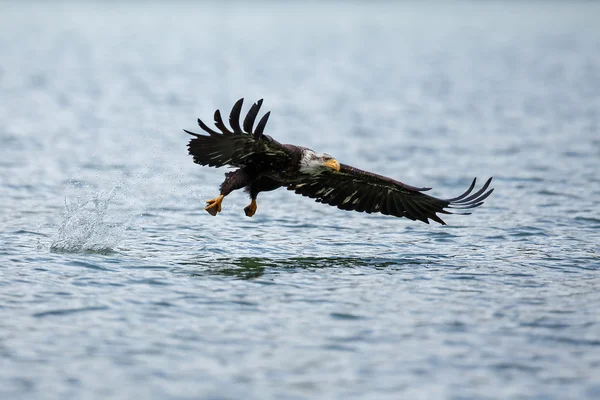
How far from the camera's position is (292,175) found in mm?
10828

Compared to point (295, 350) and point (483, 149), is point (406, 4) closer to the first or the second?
point (483, 149)

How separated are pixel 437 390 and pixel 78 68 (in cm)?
3470

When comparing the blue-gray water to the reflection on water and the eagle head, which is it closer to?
the reflection on water

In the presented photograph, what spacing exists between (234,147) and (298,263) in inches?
69.3

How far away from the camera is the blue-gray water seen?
7.71 meters

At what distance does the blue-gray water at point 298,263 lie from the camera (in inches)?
304

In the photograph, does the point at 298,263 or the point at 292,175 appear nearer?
the point at 292,175

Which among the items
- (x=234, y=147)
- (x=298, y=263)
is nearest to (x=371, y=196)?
(x=298, y=263)

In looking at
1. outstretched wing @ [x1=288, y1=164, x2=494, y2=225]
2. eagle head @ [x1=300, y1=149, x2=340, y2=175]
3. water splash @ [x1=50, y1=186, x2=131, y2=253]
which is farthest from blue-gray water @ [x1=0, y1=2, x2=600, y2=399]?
eagle head @ [x1=300, y1=149, x2=340, y2=175]

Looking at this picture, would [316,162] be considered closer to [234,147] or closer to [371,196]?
[234,147]

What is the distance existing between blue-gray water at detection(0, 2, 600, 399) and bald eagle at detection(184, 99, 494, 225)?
0.62 metres

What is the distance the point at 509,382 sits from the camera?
7.58 m

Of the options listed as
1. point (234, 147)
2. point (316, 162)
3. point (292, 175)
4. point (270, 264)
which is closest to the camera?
point (234, 147)

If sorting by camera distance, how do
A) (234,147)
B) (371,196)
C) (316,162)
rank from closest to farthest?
1. (234,147)
2. (316,162)
3. (371,196)
